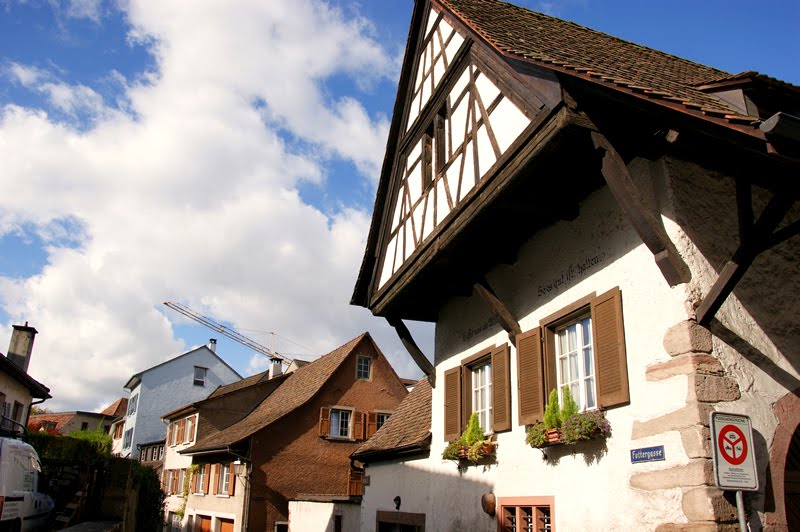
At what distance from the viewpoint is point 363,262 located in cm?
1375

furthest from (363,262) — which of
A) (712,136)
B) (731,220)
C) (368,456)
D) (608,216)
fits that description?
(712,136)

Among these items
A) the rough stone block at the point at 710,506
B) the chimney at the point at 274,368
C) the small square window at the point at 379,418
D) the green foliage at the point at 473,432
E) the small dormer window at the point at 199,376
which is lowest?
the rough stone block at the point at 710,506

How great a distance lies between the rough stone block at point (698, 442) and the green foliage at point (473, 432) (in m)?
4.31

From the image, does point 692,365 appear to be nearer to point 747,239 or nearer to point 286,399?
point 747,239

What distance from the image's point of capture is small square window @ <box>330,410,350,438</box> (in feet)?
90.8

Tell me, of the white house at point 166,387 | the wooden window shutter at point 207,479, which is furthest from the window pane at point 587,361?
the white house at point 166,387

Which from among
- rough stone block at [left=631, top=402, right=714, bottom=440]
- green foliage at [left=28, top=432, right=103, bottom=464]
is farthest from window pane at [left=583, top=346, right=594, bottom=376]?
green foliage at [left=28, top=432, right=103, bottom=464]

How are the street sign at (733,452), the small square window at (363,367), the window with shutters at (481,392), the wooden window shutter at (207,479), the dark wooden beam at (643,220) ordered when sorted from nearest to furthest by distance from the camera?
the street sign at (733,452), the dark wooden beam at (643,220), the window with shutters at (481,392), the small square window at (363,367), the wooden window shutter at (207,479)

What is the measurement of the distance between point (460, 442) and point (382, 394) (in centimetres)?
1895

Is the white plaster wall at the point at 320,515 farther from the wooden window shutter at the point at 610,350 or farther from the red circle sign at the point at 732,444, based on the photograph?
the red circle sign at the point at 732,444

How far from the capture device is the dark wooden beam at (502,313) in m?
9.38

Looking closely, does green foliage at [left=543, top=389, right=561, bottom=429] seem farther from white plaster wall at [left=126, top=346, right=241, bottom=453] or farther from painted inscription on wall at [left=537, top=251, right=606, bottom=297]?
white plaster wall at [left=126, top=346, right=241, bottom=453]

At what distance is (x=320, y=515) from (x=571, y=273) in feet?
40.4

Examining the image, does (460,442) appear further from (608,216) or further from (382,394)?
(382,394)
